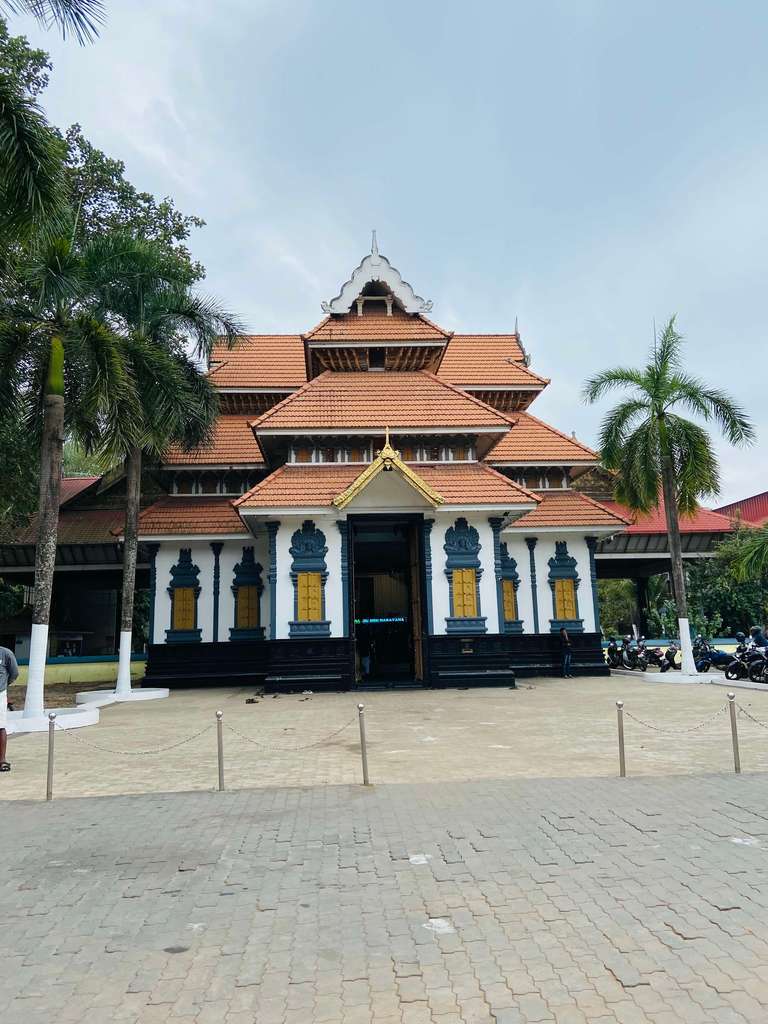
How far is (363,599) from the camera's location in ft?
93.7

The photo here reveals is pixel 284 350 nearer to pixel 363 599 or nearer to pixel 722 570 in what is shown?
pixel 363 599

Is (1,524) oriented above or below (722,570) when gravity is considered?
above

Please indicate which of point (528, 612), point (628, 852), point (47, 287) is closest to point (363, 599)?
point (528, 612)

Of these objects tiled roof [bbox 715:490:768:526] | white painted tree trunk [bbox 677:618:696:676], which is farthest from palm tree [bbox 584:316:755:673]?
tiled roof [bbox 715:490:768:526]

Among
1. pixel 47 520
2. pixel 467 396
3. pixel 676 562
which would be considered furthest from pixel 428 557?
pixel 47 520

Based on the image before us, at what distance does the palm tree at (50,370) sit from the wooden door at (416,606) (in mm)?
8133

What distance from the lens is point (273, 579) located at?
17.7 m

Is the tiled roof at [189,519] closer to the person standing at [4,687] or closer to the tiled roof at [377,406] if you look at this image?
the tiled roof at [377,406]

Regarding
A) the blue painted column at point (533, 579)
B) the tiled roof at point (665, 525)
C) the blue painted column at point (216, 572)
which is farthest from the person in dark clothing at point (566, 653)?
the blue painted column at point (216, 572)

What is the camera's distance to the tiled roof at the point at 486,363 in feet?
79.7

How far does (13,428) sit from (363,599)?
1493 cm

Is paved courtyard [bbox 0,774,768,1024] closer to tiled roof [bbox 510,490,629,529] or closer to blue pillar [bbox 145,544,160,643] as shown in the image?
blue pillar [bbox 145,544,160,643]

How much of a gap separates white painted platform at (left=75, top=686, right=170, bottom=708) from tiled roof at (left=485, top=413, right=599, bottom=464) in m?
12.2

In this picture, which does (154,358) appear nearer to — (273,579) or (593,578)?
(273,579)
